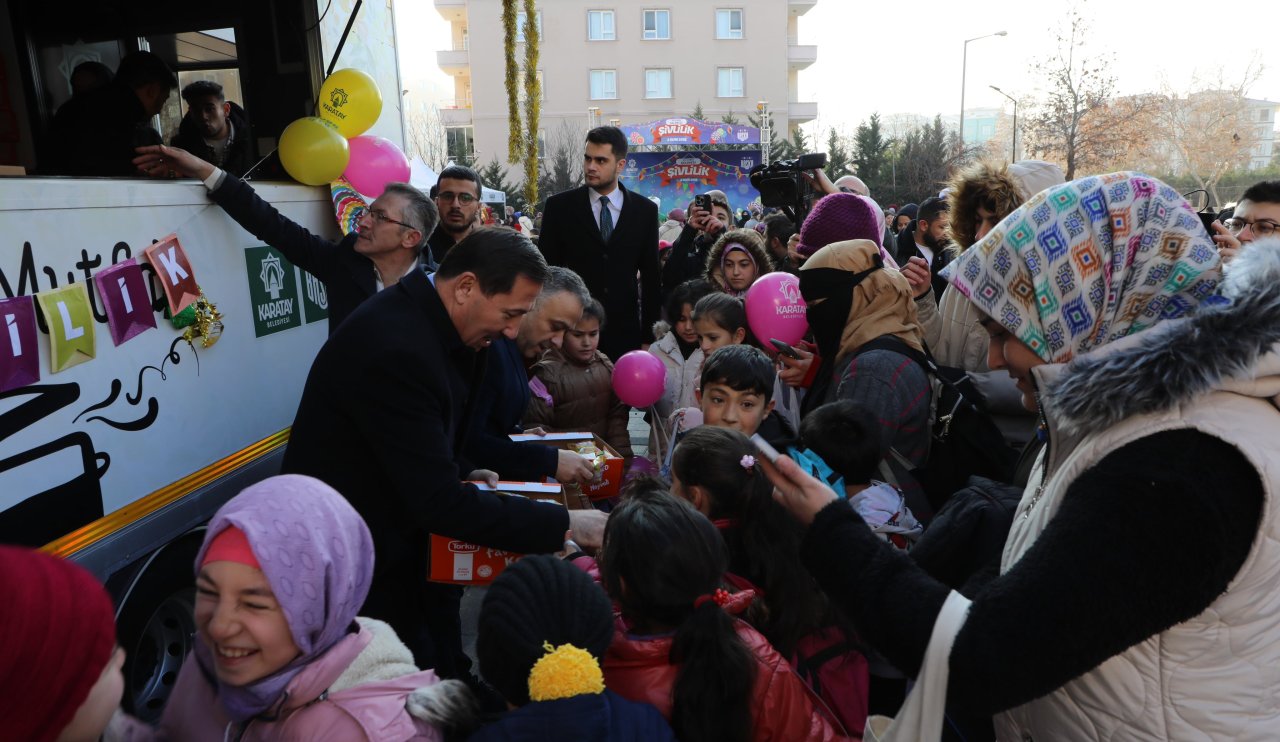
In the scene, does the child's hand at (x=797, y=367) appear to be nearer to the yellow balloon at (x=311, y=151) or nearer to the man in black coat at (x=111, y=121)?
the yellow balloon at (x=311, y=151)

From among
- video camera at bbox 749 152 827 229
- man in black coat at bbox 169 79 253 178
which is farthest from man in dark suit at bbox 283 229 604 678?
video camera at bbox 749 152 827 229

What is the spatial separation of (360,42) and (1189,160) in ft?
113

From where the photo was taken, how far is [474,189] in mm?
5445

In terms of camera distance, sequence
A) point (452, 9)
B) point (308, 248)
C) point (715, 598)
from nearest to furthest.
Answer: point (715, 598)
point (308, 248)
point (452, 9)

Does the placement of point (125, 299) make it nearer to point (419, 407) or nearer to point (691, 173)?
point (419, 407)

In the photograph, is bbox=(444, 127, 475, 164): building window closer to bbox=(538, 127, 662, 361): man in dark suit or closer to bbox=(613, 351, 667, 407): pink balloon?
bbox=(538, 127, 662, 361): man in dark suit

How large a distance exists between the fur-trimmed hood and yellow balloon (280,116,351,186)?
3648 millimetres

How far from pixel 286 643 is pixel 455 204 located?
415cm

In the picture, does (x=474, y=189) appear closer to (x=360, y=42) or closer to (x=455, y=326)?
(x=360, y=42)

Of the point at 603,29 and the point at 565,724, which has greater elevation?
the point at 603,29

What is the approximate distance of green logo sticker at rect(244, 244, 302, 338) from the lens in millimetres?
3416

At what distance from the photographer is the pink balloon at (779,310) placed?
12.9 feet

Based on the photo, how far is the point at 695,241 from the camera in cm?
749

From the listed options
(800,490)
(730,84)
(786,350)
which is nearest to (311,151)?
(786,350)
